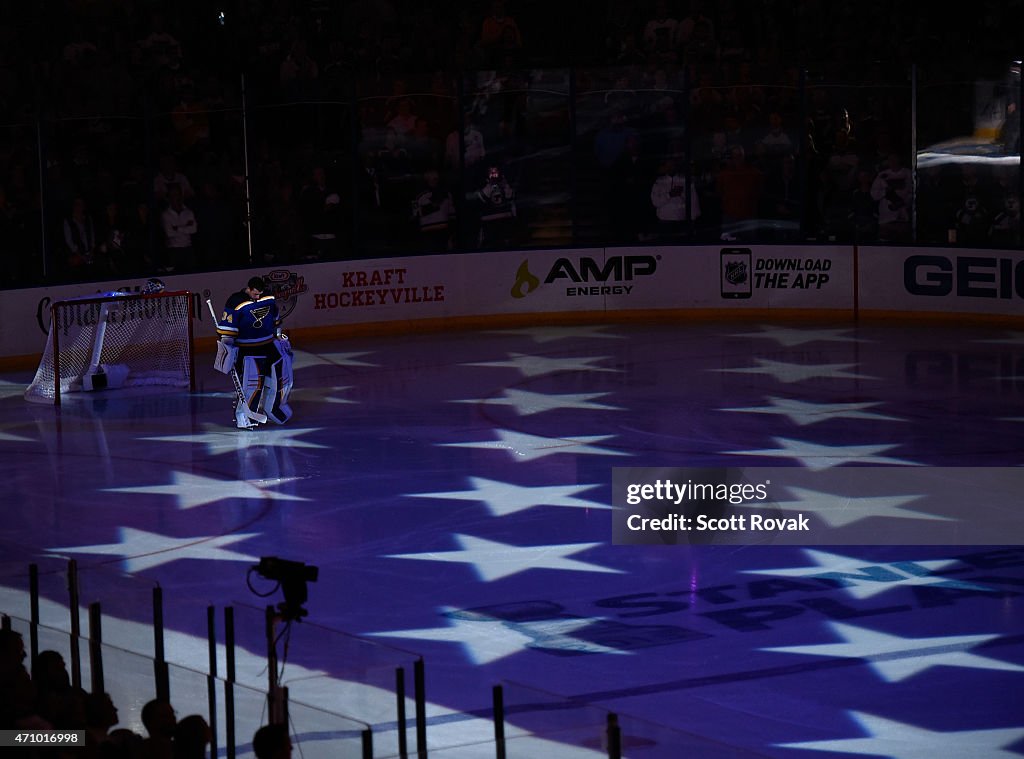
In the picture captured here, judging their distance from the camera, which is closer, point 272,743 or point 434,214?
point 272,743

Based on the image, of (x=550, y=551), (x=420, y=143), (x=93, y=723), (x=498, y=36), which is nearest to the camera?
(x=93, y=723)

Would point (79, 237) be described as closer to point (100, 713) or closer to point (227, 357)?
point (227, 357)

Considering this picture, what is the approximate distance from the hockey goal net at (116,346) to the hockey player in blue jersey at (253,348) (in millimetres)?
1747

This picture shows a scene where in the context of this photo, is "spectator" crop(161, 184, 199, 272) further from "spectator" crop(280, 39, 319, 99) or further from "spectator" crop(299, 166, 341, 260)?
"spectator" crop(280, 39, 319, 99)

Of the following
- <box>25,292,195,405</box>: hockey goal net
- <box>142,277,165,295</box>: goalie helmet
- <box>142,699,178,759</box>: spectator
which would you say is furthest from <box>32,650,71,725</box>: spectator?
<box>142,277,165,295</box>: goalie helmet

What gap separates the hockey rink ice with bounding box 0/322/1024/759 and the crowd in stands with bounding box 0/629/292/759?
27 cm

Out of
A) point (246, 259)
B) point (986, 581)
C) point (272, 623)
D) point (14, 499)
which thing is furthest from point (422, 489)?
point (246, 259)

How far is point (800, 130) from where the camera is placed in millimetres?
16781

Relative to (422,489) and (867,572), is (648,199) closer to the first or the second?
(422,489)

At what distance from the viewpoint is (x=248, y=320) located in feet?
38.7

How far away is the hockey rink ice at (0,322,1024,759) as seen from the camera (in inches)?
229

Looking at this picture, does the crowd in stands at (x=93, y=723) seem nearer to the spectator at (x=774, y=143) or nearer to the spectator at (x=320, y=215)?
the spectator at (x=320, y=215)

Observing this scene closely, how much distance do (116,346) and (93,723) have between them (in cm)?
976

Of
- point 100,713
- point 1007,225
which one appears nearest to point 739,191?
point 1007,225
